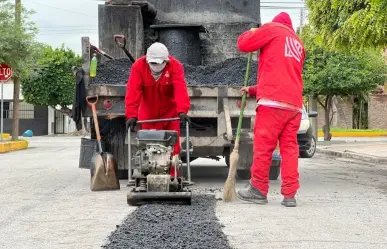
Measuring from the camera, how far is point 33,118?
52.1 m

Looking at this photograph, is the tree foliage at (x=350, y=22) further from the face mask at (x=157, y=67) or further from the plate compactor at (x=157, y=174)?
the plate compactor at (x=157, y=174)

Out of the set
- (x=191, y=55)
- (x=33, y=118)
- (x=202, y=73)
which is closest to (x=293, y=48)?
(x=202, y=73)

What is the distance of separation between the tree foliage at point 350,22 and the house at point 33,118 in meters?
38.5

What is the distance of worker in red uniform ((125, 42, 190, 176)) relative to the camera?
7801 mm

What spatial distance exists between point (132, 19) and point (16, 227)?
13.7ft

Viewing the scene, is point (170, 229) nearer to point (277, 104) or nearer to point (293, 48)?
point (277, 104)

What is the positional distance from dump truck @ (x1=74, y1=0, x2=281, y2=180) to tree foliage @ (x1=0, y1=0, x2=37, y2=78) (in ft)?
44.8

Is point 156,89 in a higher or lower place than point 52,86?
lower

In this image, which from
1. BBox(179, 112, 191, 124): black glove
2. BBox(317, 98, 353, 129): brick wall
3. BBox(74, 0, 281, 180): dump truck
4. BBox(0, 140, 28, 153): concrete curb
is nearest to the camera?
BBox(179, 112, 191, 124): black glove

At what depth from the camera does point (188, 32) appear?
9906 mm

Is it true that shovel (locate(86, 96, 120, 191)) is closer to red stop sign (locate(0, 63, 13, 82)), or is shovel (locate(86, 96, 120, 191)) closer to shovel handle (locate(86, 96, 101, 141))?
shovel handle (locate(86, 96, 101, 141))

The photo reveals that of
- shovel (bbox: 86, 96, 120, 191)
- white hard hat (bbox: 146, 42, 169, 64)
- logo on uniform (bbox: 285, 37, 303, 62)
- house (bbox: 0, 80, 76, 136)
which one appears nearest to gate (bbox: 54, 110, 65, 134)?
house (bbox: 0, 80, 76, 136)

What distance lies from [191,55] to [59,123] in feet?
153

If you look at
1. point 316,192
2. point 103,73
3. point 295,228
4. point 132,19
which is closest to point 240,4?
point 132,19
